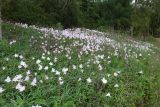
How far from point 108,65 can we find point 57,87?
2659 millimetres

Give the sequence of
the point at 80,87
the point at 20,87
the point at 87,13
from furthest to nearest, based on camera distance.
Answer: the point at 87,13 → the point at 80,87 → the point at 20,87

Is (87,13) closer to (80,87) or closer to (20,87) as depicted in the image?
(80,87)

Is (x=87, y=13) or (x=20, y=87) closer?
(x=20, y=87)

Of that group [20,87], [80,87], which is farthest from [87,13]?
[20,87]

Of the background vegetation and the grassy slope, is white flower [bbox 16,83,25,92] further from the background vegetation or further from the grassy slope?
the background vegetation

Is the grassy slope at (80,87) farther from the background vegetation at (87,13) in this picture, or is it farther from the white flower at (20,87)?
the background vegetation at (87,13)

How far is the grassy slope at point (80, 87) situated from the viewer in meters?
4.81

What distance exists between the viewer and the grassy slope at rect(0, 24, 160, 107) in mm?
4812

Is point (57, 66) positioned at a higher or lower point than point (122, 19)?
higher

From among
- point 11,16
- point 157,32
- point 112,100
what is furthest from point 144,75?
point 157,32

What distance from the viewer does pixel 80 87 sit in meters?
5.46

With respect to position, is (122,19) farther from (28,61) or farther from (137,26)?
(28,61)

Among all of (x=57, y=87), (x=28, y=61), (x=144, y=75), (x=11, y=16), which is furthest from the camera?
(x=11, y=16)

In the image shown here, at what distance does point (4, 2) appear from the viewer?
57.7ft
